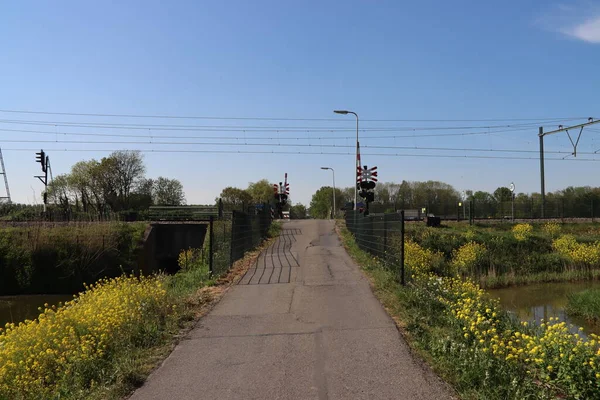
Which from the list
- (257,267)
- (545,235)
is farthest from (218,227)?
(545,235)

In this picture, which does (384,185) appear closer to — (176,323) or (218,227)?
(218,227)

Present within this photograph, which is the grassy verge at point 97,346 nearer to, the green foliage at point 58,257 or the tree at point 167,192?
the green foliage at point 58,257

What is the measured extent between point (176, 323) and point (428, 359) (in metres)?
3.99

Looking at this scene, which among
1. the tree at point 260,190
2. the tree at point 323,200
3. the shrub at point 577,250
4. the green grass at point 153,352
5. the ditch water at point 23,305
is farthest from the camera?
the tree at point 323,200

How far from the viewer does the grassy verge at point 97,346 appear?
561 centimetres

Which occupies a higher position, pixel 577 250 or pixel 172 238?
pixel 172 238

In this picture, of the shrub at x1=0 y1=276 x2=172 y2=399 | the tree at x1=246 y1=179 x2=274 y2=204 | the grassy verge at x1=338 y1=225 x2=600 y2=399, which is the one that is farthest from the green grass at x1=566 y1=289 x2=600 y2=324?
the tree at x1=246 y1=179 x2=274 y2=204

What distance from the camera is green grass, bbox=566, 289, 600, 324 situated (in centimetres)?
1475

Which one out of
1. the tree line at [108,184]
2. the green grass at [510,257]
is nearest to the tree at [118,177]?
the tree line at [108,184]

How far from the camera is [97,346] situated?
6.61 meters

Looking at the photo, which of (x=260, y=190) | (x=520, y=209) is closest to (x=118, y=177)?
(x=260, y=190)

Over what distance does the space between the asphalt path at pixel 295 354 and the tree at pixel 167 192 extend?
75312 millimetres

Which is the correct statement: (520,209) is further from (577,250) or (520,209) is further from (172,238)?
(172,238)

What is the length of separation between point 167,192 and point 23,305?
63.7 meters
